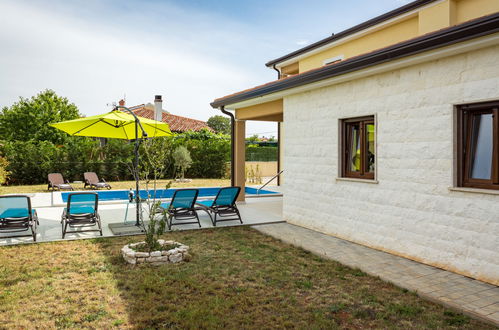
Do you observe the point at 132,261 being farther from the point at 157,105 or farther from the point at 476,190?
the point at 157,105

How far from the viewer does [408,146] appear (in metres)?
6.58

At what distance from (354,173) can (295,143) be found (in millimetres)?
2123

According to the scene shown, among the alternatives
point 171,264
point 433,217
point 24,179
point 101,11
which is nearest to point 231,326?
point 171,264

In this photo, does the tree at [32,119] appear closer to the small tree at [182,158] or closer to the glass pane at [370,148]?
the small tree at [182,158]

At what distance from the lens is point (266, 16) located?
18.3 meters

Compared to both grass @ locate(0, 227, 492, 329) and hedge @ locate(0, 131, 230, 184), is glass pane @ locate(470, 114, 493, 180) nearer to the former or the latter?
grass @ locate(0, 227, 492, 329)

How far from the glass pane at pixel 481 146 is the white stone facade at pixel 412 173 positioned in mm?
305

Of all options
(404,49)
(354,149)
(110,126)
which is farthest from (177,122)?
(404,49)

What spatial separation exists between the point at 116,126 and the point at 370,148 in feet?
22.5

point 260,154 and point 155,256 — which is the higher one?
point 260,154

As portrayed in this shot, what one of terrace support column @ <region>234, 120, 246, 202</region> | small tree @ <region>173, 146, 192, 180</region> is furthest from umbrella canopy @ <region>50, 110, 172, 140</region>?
small tree @ <region>173, 146, 192, 180</region>

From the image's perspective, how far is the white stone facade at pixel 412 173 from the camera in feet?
17.9

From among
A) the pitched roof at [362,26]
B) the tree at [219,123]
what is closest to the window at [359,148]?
the pitched roof at [362,26]

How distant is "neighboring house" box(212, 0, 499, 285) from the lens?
541 centimetres
